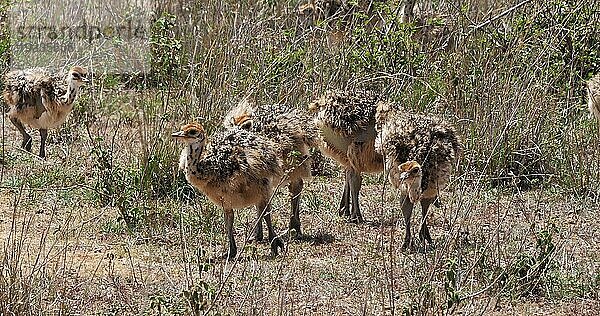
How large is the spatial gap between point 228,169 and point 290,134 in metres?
0.84

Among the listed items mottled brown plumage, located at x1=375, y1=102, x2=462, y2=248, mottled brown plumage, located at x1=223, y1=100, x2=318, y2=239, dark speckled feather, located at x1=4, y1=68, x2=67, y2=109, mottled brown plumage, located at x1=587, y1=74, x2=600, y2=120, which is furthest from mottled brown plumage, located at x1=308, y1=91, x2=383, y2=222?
dark speckled feather, located at x1=4, y1=68, x2=67, y2=109

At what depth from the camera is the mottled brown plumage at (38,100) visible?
9.76 meters

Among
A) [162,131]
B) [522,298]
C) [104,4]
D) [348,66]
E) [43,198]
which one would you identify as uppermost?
[104,4]

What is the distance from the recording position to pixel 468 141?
8820 millimetres

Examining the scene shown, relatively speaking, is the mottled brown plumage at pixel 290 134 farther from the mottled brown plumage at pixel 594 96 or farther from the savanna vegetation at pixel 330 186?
the mottled brown plumage at pixel 594 96

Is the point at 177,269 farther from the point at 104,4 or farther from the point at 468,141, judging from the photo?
the point at 104,4

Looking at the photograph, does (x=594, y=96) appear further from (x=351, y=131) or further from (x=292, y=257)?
(x=292, y=257)

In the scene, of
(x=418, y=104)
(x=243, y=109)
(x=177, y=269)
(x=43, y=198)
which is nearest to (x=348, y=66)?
(x=418, y=104)

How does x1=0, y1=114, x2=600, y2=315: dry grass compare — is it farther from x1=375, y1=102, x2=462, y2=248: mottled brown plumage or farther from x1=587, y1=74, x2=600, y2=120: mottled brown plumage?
x1=587, y1=74, x2=600, y2=120: mottled brown plumage

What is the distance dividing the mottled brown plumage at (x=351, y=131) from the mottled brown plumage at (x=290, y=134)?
0.21m

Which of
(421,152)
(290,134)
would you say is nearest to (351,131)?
(290,134)

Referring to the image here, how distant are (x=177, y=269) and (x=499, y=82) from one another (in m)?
3.66

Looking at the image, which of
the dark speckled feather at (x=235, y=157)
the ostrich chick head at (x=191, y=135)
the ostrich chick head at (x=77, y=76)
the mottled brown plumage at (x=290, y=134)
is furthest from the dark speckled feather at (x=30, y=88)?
the ostrich chick head at (x=191, y=135)

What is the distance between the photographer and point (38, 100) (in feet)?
32.2
